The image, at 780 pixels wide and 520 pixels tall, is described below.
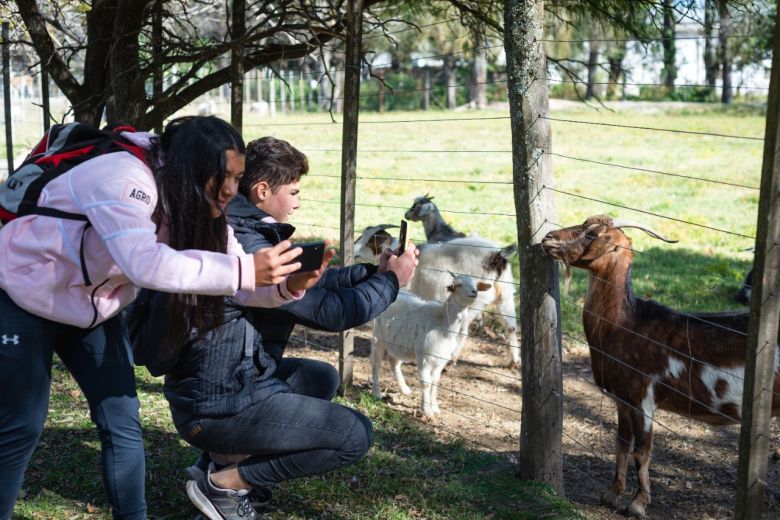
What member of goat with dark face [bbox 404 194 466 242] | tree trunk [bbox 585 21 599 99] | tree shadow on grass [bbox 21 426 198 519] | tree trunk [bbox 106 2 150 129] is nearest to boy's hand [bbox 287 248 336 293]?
tree shadow on grass [bbox 21 426 198 519]

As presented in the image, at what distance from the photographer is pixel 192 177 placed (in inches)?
108

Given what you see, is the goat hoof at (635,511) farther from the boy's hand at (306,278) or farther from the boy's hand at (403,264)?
the boy's hand at (306,278)

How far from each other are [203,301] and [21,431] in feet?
2.52

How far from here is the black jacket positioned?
10.2 ft

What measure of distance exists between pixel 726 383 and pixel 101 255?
3.41m

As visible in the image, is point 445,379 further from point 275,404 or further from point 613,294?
point 275,404

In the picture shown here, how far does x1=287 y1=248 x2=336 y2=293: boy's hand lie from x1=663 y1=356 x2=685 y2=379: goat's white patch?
2517 mm

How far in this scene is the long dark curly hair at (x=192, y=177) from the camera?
2.72 metres

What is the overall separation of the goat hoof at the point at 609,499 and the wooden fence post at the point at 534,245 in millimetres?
480

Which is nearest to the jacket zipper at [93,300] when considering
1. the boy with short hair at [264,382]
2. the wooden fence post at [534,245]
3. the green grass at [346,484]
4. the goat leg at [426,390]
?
the boy with short hair at [264,382]

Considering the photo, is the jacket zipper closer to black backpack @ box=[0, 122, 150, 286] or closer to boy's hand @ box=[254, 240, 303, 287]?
black backpack @ box=[0, 122, 150, 286]

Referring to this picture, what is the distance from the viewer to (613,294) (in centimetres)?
484

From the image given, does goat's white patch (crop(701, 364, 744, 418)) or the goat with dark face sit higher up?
the goat with dark face

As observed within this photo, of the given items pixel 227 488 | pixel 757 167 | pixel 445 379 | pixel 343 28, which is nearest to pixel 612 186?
pixel 757 167
